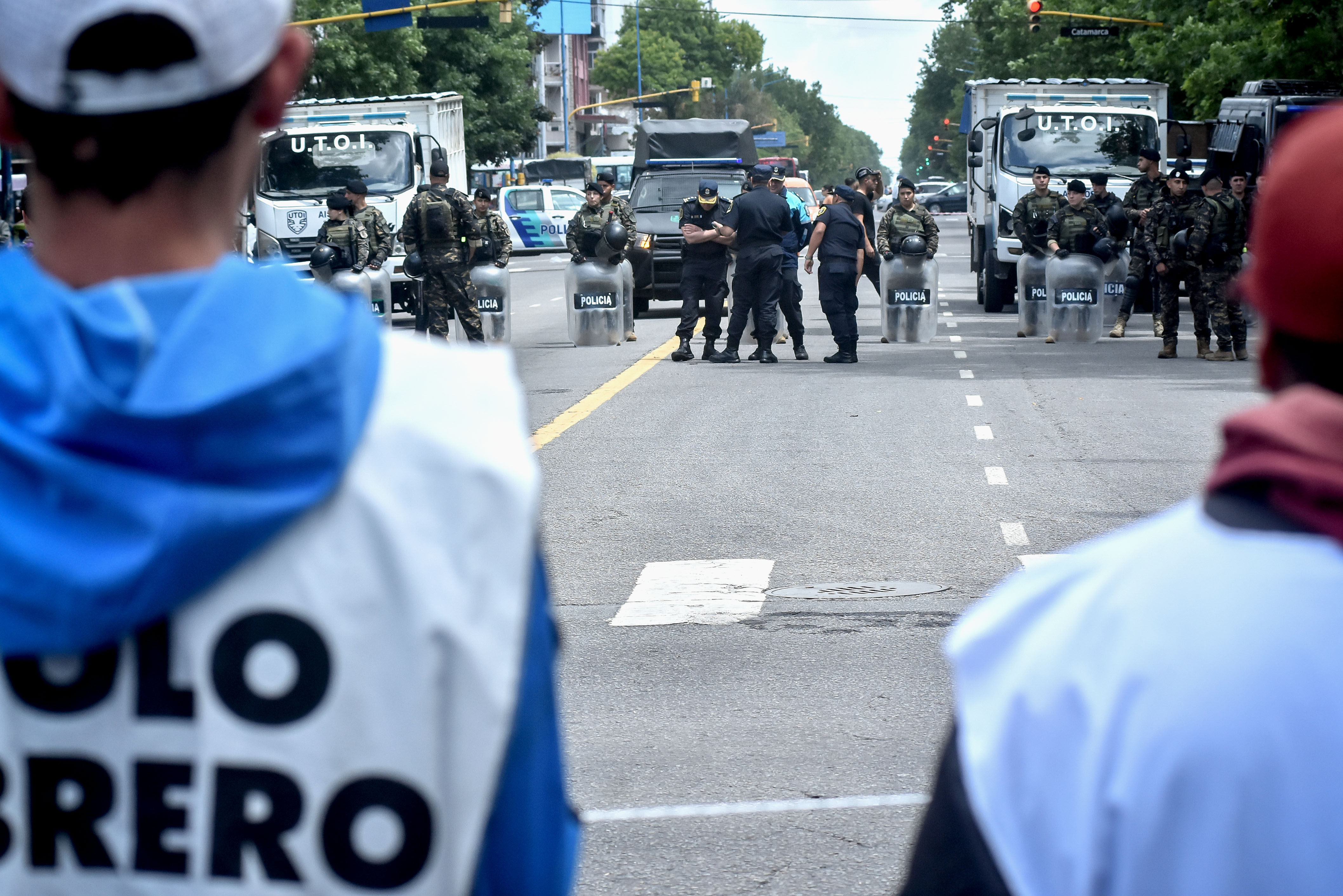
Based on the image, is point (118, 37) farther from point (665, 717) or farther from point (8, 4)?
point (665, 717)

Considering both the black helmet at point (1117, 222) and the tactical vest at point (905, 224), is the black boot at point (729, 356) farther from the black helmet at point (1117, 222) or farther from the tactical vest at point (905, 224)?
the black helmet at point (1117, 222)

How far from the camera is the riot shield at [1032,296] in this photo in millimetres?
21594

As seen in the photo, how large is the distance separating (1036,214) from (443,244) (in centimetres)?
740

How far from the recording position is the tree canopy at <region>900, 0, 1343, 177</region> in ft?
95.2

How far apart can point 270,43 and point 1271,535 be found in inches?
34.0

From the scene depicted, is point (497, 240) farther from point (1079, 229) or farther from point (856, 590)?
point (856, 590)

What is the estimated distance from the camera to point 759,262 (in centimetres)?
1848

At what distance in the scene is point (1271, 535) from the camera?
1.36 m

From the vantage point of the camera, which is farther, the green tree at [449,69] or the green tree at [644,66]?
the green tree at [644,66]

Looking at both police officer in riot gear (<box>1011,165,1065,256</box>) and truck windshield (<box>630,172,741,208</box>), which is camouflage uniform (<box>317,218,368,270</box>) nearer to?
truck windshield (<box>630,172,741,208</box>)

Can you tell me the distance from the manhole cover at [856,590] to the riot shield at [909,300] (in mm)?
12918

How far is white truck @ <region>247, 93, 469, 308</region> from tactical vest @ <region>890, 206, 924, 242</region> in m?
5.96

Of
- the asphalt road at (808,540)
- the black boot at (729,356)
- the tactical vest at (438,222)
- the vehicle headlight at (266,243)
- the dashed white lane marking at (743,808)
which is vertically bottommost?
the black boot at (729,356)

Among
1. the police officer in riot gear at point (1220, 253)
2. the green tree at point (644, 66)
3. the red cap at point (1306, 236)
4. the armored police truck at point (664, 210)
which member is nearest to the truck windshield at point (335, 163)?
the armored police truck at point (664, 210)
